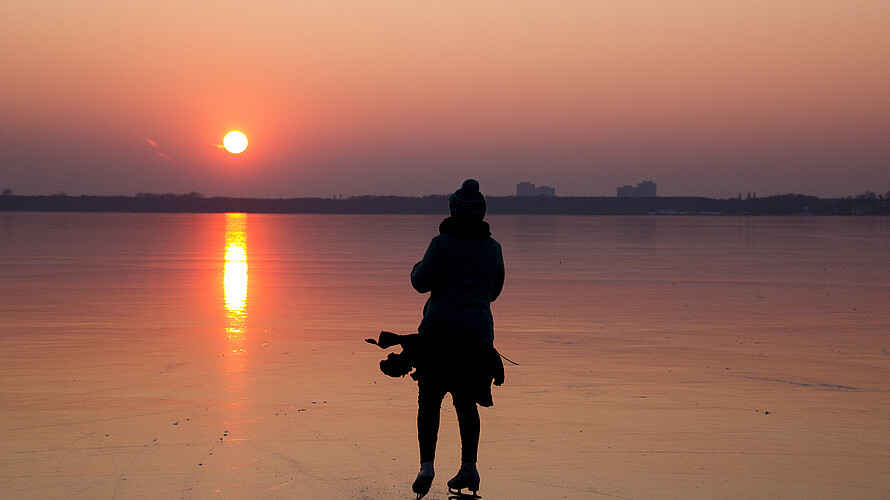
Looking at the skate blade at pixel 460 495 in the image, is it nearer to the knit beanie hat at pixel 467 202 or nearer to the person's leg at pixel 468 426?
the person's leg at pixel 468 426

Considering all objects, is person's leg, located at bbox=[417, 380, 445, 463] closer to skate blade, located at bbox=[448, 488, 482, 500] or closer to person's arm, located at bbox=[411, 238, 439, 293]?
skate blade, located at bbox=[448, 488, 482, 500]

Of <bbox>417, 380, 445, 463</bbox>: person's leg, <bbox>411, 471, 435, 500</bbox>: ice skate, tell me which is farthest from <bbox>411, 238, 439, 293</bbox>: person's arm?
<bbox>411, 471, 435, 500</bbox>: ice skate

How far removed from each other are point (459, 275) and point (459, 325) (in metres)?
0.29

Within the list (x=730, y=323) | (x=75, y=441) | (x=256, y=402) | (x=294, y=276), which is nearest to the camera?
(x=75, y=441)

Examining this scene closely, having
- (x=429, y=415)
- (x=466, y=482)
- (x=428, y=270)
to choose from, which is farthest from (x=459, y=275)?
(x=466, y=482)

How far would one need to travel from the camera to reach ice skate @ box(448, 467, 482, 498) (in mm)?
5551

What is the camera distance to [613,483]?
5.88 m

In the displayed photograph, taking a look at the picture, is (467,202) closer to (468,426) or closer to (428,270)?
(428,270)

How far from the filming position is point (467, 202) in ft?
18.5

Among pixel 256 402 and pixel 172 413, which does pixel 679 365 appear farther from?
pixel 172 413

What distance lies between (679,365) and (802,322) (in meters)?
4.83

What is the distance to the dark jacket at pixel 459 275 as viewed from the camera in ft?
18.3

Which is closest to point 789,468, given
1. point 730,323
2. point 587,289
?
point 730,323

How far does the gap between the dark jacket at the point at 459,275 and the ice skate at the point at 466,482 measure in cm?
75
